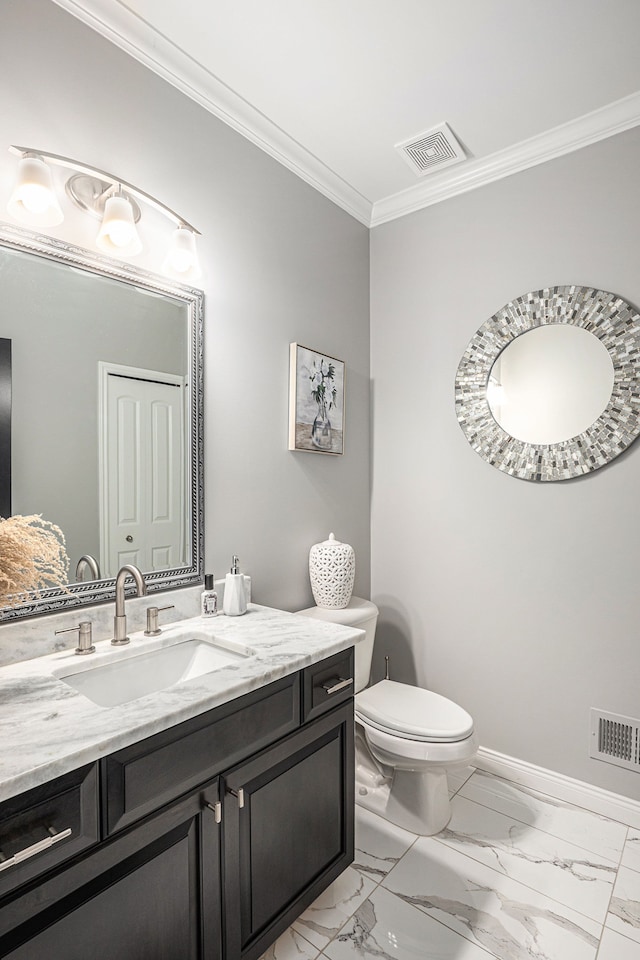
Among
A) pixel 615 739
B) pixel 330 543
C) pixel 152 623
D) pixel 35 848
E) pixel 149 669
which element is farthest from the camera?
pixel 330 543

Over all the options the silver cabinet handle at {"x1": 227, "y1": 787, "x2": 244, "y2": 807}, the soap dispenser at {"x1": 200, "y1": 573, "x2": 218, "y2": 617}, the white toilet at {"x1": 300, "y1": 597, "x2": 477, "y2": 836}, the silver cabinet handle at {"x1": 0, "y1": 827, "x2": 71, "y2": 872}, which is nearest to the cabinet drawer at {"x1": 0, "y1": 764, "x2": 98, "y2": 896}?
the silver cabinet handle at {"x1": 0, "y1": 827, "x2": 71, "y2": 872}

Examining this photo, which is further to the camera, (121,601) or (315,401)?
(315,401)

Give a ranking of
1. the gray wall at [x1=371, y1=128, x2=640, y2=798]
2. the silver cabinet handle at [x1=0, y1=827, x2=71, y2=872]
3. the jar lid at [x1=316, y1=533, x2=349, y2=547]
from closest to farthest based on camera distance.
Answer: the silver cabinet handle at [x1=0, y1=827, x2=71, y2=872]
the gray wall at [x1=371, y1=128, x2=640, y2=798]
the jar lid at [x1=316, y1=533, x2=349, y2=547]

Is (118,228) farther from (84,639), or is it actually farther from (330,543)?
(330,543)

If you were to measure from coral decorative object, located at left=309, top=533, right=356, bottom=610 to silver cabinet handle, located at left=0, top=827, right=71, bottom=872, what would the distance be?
4.55 ft

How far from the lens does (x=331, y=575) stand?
85.7 inches

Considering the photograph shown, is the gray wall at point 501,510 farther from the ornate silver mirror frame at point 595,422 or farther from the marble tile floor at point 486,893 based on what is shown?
the marble tile floor at point 486,893

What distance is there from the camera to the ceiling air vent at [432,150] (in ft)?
6.88

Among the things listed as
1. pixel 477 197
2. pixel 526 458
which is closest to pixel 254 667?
pixel 526 458

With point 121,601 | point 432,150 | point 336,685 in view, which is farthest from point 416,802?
point 432,150

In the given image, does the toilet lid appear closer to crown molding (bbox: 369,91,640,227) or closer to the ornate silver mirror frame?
the ornate silver mirror frame

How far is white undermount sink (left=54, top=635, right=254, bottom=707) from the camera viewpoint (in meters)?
1.30

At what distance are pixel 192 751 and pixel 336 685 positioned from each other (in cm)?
51

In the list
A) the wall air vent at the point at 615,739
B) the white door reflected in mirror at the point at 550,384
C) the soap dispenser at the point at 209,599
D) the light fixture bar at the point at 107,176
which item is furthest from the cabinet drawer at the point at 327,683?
the light fixture bar at the point at 107,176
